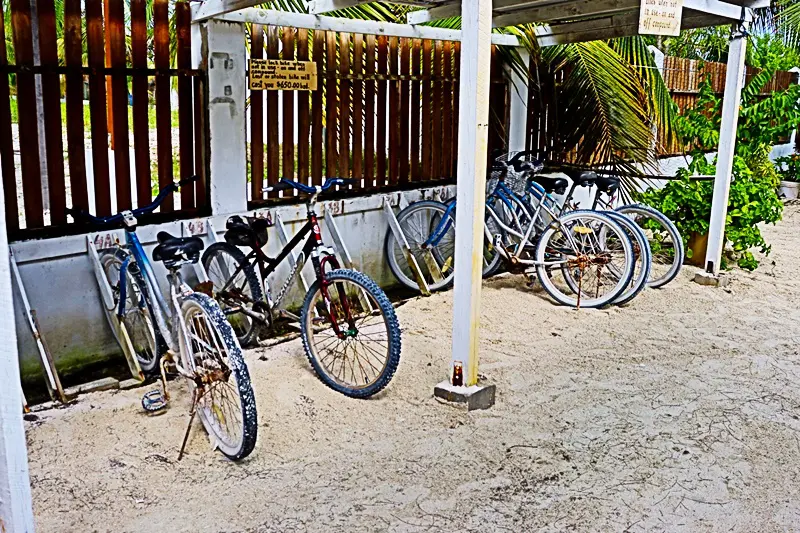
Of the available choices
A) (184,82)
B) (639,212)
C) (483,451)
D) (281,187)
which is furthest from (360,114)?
(483,451)

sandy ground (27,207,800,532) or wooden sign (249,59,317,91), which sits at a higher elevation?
wooden sign (249,59,317,91)

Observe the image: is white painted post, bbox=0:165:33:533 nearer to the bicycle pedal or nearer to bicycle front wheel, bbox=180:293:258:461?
bicycle front wheel, bbox=180:293:258:461

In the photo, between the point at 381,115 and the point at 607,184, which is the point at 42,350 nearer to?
the point at 381,115

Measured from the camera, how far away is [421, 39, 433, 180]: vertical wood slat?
21.7 feet

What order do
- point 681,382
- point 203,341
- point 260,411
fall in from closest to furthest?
point 203,341, point 260,411, point 681,382

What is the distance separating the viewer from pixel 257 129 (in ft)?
18.2

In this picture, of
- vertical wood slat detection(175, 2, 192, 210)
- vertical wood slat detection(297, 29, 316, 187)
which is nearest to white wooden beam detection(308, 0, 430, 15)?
vertical wood slat detection(297, 29, 316, 187)

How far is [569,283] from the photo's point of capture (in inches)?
238

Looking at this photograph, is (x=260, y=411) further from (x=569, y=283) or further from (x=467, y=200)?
(x=569, y=283)

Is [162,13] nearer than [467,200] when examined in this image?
No

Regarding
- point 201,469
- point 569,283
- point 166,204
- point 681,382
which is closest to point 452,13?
point 569,283

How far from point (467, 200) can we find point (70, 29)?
2418 millimetres

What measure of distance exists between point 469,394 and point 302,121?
8.88ft

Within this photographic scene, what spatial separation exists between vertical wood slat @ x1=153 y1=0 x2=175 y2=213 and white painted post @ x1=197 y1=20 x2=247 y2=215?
243 millimetres
